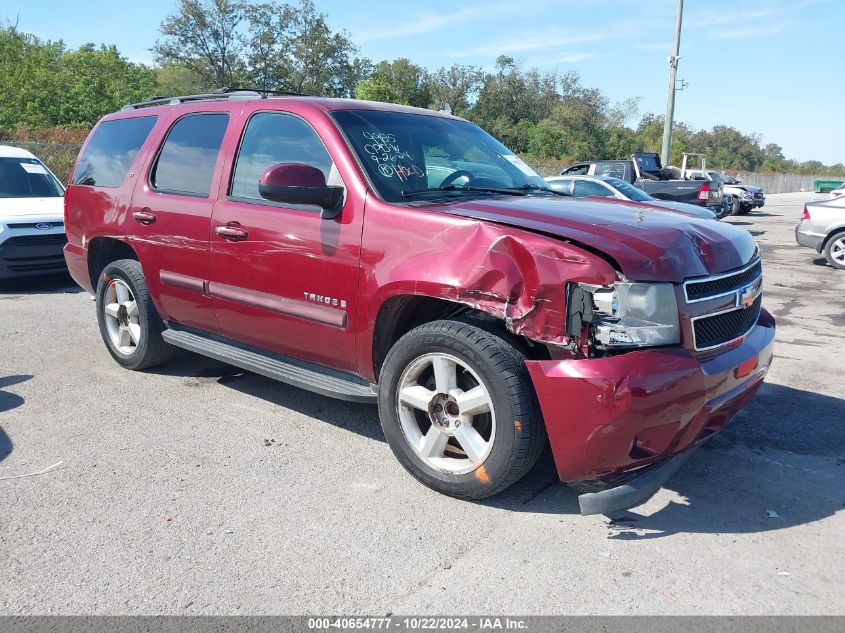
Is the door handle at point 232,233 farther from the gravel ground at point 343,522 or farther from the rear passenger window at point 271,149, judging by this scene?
the gravel ground at point 343,522

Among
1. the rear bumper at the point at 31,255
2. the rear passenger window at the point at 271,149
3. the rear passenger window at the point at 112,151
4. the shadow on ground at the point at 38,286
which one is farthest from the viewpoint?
the shadow on ground at the point at 38,286

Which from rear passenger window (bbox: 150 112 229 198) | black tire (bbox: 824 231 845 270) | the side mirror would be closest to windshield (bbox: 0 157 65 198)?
rear passenger window (bbox: 150 112 229 198)

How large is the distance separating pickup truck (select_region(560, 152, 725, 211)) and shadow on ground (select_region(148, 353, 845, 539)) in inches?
539

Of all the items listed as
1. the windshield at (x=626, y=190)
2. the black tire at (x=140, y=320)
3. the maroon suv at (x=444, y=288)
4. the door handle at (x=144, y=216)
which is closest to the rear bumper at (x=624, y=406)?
the maroon suv at (x=444, y=288)

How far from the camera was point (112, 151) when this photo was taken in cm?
551

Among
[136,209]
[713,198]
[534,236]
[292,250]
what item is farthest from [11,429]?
[713,198]

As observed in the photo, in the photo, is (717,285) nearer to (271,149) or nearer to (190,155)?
(271,149)

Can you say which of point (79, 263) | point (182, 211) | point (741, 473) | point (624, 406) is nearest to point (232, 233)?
point (182, 211)

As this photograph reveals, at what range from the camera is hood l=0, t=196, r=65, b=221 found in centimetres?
902

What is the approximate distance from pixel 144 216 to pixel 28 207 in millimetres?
5440

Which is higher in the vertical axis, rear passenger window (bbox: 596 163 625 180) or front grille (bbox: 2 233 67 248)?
rear passenger window (bbox: 596 163 625 180)

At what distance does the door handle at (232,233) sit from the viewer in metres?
4.21

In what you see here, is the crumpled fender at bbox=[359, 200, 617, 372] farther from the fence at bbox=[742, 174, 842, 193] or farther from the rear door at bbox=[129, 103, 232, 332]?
the fence at bbox=[742, 174, 842, 193]

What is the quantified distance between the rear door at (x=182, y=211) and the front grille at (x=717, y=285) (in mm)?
2838
